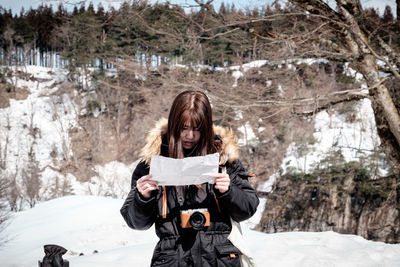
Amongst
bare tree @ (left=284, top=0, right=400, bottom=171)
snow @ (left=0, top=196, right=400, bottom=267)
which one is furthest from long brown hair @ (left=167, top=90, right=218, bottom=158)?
bare tree @ (left=284, top=0, right=400, bottom=171)

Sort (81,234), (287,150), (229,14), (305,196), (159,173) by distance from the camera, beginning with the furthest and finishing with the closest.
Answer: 1. (287,150)
2. (305,196)
3. (81,234)
4. (229,14)
5. (159,173)

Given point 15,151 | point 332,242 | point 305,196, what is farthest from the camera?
point 15,151

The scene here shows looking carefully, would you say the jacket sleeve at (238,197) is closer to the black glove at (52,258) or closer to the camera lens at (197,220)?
the camera lens at (197,220)

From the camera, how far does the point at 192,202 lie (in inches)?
62.4

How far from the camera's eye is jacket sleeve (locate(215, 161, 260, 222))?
1.48 m

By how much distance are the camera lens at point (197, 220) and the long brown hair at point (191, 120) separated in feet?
1.02

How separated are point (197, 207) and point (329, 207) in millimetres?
14698

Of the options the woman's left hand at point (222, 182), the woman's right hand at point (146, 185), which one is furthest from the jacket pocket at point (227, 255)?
the woman's right hand at point (146, 185)

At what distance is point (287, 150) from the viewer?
2105cm

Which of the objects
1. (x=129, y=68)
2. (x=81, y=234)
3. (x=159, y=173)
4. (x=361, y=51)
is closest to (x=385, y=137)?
(x=361, y=51)

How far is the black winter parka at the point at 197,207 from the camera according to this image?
4.96ft

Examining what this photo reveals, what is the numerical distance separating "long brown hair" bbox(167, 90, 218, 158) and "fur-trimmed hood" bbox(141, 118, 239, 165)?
0.06m

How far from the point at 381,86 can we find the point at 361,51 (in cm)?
61

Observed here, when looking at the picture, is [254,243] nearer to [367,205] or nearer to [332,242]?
[332,242]
